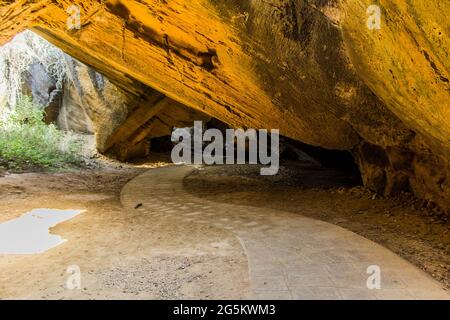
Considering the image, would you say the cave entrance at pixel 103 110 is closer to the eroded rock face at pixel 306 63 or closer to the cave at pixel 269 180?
the cave at pixel 269 180

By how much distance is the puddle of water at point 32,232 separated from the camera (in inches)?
162

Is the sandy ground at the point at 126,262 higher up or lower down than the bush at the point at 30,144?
lower down

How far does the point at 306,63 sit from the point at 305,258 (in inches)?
109

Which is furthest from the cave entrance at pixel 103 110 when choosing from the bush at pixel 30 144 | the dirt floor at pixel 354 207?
the dirt floor at pixel 354 207

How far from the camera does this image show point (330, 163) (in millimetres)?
13945

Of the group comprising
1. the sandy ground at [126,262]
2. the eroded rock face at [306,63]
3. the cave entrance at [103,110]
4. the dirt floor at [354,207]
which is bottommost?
the sandy ground at [126,262]

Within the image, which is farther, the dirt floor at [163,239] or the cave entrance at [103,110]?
the cave entrance at [103,110]

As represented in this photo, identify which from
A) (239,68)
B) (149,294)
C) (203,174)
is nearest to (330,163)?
(203,174)

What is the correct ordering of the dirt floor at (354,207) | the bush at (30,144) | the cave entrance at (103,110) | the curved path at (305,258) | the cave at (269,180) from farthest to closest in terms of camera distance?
the cave entrance at (103,110)
the bush at (30,144)
the dirt floor at (354,207)
the cave at (269,180)
the curved path at (305,258)

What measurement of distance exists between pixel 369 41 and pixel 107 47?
4866mm

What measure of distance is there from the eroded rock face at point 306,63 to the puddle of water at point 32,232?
290cm

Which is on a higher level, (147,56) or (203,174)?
(147,56)

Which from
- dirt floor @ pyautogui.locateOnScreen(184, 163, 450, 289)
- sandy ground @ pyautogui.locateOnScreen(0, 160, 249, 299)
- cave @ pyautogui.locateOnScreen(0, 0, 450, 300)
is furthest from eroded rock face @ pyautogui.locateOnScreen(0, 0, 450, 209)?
sandy ground @ pyautogui.locateOnScreen(0, 160, 249, 299)

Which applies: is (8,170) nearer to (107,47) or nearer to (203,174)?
(107,47)
